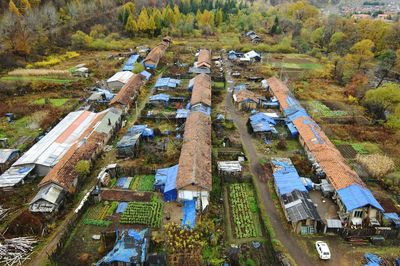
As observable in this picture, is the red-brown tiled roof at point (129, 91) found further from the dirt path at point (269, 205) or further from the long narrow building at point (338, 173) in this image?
the long narrow building at point (338, 173)

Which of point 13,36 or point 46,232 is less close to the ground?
point 13,36

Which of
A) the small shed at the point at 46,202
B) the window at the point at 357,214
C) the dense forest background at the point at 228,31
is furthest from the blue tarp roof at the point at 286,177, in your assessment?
the small shed at the point at 46,202

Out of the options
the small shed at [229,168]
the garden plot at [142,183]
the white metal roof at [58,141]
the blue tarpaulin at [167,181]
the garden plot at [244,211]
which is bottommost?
the garden plot at [244,211]

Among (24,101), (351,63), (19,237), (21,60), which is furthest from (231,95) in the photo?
(21,60)

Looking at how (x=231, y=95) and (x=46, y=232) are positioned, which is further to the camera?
(x=231, y=95)

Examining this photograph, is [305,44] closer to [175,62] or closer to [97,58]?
[175,62]

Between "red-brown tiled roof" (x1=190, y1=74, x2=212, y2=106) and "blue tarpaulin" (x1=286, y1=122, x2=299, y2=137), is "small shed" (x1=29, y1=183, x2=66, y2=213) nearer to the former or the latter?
"red-brown tiled roof" (x1=190, y1=74, x2=212, y2=106)
